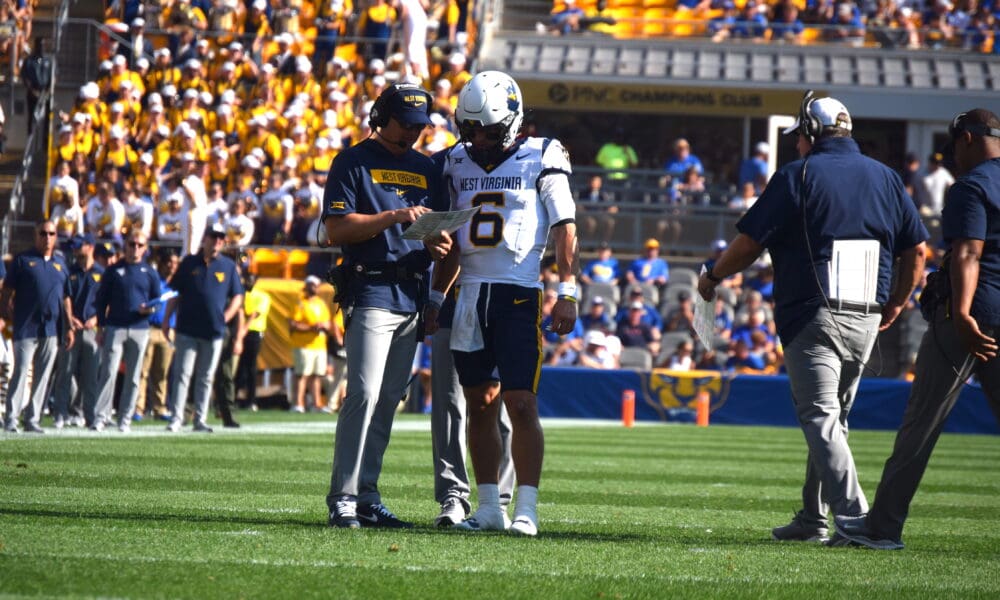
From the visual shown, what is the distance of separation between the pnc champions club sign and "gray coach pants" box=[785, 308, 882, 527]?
23.1 metres

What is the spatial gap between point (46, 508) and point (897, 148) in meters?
26.5

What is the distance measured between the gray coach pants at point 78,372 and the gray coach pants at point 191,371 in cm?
113

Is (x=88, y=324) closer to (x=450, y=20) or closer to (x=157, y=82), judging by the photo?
(x=157, y=82)

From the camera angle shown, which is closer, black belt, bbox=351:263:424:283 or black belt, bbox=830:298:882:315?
black belt, bbox=830:298:882:315

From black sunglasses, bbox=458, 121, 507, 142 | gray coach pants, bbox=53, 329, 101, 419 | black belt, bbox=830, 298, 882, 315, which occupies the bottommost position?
gray coach pants, bbox=53, 329, 101, 419

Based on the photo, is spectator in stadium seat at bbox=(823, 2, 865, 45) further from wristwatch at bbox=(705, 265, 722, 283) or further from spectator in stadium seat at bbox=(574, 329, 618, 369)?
wristwatch at bbox=(705, 265, 722, 283)

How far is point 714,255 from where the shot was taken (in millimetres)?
25594

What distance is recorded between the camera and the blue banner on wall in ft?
75.1

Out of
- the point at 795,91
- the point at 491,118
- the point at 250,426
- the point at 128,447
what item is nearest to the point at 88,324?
the point at 250,426

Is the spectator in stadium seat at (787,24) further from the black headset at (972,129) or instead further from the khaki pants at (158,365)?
the black headset at (972,129)

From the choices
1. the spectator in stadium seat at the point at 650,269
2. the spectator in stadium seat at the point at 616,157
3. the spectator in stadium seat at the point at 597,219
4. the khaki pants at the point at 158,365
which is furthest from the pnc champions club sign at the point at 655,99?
the khaki pants at the point at 158,365

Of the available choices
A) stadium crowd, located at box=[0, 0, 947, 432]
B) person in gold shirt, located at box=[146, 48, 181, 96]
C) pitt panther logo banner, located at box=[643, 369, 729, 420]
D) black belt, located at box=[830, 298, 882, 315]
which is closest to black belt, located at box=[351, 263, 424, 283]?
black belt, located at box=[830, 298, 882, 315]

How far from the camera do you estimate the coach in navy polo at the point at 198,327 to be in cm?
1584

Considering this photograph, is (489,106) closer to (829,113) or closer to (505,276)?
(505,276)
